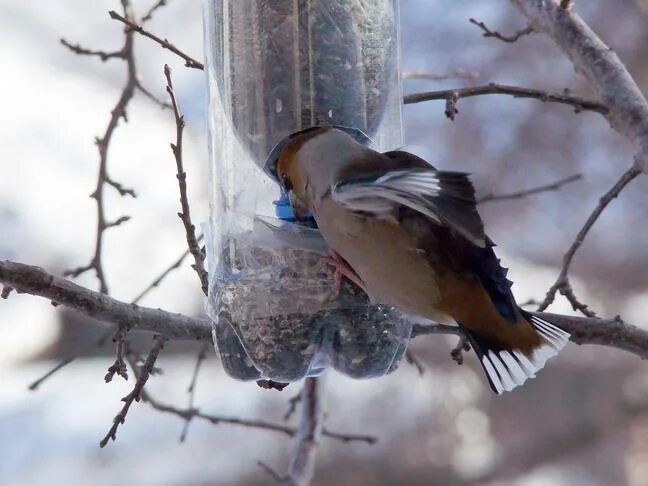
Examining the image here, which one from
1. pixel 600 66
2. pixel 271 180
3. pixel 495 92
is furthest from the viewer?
pixel 600 66

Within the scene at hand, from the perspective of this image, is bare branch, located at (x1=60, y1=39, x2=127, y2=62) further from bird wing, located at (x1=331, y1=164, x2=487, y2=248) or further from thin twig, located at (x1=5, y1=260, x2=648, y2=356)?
bird wing, located at (x1=331, y1=164, x2=487, y2=248)

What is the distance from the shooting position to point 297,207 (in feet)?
8.22

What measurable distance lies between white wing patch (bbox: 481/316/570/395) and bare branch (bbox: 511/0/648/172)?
688mm

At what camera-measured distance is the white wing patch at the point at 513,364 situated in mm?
2324

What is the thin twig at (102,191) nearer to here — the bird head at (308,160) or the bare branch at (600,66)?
the bird head at (308,160)

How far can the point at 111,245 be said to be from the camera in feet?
22.0

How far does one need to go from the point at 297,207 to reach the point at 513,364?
621 mm

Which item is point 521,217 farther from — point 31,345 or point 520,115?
point 31,345

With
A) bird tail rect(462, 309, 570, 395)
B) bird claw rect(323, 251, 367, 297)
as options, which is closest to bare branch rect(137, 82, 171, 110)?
bird claw rect(323, 251, 367, 297)

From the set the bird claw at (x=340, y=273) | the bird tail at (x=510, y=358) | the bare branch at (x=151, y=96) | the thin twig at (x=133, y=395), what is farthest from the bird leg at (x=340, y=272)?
the bare branch at (x=151, y=96)

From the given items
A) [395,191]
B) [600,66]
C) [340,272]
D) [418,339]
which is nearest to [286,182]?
[340,272]

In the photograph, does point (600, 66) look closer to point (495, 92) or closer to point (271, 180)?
point (495, 92)

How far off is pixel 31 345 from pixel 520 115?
385 cm

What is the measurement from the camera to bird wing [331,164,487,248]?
2.01 m
